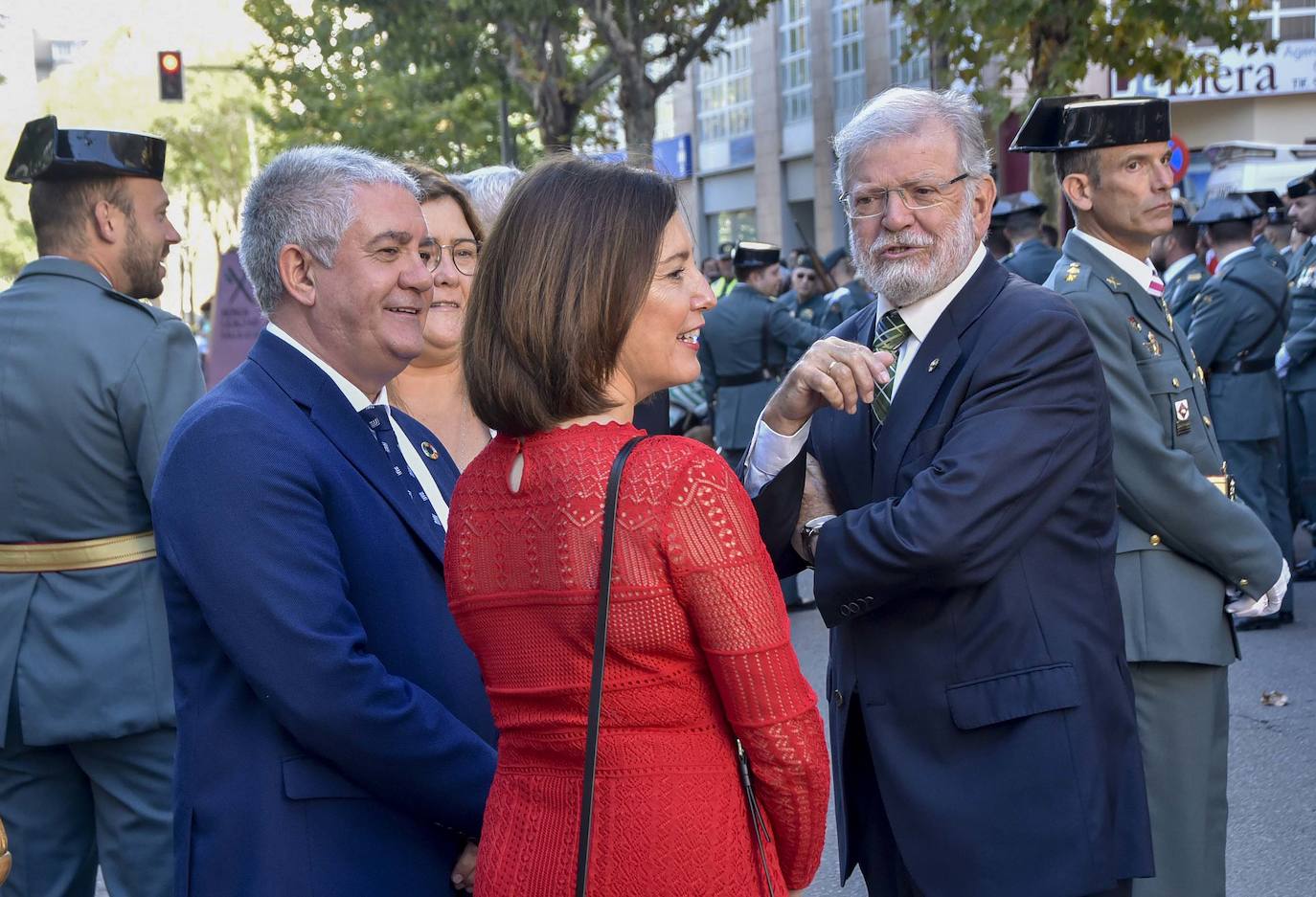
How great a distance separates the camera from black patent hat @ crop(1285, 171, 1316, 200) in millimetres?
10430

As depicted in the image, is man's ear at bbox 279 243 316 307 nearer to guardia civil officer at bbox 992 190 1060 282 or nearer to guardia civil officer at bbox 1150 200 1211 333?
guardia civil officer at bbox 1150 200 1211 333

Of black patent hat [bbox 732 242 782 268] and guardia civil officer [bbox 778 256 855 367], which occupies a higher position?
black patent hat [bbox 732 242 782 268]

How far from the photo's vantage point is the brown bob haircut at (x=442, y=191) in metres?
3.90

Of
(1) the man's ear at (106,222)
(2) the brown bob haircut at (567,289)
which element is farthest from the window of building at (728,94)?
(2) the brown bob haircut at (567,289)

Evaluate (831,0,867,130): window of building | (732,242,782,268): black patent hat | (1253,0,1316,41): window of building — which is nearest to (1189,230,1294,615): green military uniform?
(732,242,782,268): black patent hat

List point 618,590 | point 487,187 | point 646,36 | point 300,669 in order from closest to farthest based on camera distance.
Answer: point 618,590 < point 300,669 < point 487,187 < point 646,36

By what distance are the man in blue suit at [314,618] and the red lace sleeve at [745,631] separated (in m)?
0.63

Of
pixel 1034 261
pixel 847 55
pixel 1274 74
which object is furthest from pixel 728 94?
pixel 1034 261

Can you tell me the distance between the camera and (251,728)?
244cm

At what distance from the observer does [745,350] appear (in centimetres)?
1058

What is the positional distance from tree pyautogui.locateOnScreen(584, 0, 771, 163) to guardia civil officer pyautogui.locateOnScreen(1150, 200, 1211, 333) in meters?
9.97

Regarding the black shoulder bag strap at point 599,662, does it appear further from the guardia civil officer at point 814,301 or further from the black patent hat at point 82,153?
the guardia civil officer at point 814,301

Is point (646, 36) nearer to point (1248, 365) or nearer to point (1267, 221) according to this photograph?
point (1267, 221)

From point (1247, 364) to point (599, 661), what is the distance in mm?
7431
